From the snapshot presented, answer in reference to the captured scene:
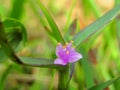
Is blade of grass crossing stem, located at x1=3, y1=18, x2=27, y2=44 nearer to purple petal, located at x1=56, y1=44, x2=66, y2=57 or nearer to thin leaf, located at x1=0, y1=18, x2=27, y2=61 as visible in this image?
thin leaf, located at x1=0, y1=18, x2=27, y2=61

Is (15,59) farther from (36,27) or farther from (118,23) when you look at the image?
(36,27)

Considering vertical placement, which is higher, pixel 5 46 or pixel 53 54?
pixel 5 46

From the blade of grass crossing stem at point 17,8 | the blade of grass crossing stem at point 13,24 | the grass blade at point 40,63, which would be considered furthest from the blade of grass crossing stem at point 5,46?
the blade of grass crossing stem at point 17,8

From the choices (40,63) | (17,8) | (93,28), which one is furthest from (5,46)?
(17,8)

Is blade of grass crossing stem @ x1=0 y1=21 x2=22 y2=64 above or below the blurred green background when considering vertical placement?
above

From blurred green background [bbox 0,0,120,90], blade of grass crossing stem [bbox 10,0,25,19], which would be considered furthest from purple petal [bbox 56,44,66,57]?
blade of grass crossing stem [bbox 10,0,25,19]

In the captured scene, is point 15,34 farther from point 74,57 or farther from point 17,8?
point 17,8

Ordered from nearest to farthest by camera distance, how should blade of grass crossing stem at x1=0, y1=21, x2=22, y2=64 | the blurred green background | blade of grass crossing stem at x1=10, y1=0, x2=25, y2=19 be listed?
blade of grass crossing stem at x1=0, y1=21, x2=22, y2=64, the blurred green background, blade of grass crossing stem at x1=10, y1=0, x2=25, y2=19

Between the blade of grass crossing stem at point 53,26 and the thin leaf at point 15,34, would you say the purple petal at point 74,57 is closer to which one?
the blade of grass crossing stem at point 53,26

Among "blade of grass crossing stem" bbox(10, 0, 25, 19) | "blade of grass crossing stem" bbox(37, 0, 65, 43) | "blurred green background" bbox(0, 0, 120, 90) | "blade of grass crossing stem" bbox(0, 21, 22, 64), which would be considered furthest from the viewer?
"blade of grass crossing stem" bbox(10, 0, 25, 19)
